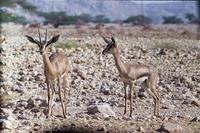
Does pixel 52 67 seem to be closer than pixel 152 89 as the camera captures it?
Yes

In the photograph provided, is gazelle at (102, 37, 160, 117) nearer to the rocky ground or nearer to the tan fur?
the rocky ground

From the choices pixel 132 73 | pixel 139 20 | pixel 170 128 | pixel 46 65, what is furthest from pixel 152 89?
pixel 139 20

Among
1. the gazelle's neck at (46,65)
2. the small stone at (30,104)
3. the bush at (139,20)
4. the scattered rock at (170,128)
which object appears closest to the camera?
the scattered rock at (170,128)

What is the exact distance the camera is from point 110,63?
1936 centimetres

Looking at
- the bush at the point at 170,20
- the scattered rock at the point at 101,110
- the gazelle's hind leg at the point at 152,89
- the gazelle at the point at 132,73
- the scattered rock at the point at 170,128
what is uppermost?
the bush at the point at 170,20

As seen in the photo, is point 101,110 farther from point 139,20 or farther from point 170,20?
point 170,20

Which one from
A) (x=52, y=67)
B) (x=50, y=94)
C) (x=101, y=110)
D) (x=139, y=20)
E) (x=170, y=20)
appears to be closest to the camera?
(x=101, y=110)

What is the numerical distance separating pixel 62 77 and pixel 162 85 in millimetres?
4023

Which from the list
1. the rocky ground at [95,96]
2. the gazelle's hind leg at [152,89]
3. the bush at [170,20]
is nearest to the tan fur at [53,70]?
the rocky ground at [95,96]

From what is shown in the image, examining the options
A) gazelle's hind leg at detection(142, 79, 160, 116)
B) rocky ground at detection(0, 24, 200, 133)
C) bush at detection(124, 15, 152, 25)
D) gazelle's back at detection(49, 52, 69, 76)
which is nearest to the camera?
rocky ground at detection(0, 24, 200, 133)

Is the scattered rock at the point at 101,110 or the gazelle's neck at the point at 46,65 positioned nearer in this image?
the scattered rock at the point at 101,110

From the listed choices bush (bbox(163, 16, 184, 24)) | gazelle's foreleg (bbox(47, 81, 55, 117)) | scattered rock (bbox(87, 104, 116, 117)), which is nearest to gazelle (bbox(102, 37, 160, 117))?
scattered rock (bbox(87, 104, 116, 117))

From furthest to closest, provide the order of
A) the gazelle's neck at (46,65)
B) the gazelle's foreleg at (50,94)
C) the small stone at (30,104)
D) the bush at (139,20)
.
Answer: the bush at (139,20)
the small stone at (30,104)
the gazelle's neck at (46,65)
the gazelle's foreleg at (50,94)

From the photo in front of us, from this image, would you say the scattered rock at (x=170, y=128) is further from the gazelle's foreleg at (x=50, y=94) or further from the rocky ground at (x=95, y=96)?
the gazelle's foreleg at (x=50, y=94)
